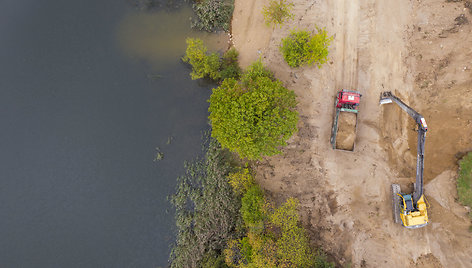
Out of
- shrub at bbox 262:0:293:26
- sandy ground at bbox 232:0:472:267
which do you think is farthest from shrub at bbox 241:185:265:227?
shrub at bbox 262:0:293:26

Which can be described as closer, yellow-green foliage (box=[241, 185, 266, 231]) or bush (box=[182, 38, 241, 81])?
yellow-green foliage (box=[241, 185, 266, 231])

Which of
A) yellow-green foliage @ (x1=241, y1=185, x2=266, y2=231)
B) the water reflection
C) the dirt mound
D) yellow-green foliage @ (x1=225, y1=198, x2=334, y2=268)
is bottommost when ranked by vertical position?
the dirt mound

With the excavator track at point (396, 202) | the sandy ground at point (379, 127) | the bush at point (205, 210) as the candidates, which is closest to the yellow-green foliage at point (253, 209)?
the bush at point (205, 210)

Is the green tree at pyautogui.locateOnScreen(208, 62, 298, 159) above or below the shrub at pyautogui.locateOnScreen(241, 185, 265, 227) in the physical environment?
above

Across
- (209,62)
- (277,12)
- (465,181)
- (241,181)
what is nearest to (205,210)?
(241,181)

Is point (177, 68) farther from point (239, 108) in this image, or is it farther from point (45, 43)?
point (45, 43)

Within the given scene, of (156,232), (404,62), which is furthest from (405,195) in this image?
(156,232)

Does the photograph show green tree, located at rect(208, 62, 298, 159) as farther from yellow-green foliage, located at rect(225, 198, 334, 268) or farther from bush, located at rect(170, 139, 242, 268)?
yellow-green foliage, located at rect(225, 198, 334, 268)

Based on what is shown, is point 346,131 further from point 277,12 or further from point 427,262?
point 427,262
